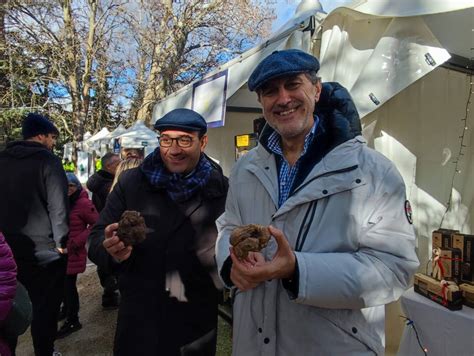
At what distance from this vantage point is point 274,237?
3.71 ft

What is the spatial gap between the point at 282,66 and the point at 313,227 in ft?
2.09

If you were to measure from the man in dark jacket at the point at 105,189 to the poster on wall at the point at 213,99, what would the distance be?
51.2 inches

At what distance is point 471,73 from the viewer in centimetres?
326

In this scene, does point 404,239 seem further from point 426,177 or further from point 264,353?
point 426,177

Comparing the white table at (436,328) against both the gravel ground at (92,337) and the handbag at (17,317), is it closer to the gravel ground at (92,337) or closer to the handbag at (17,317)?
the gravel ground at (92,337)

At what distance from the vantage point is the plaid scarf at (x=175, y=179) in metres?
1.92

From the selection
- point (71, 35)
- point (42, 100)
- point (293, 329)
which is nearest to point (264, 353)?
point (293, 329)

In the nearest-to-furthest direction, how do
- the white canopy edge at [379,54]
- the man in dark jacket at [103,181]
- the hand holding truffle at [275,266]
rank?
1. the hand holding truffle at [275,266]
2. the white canopy edge at [379,54]
3. the man in dark jacket at [103,181]

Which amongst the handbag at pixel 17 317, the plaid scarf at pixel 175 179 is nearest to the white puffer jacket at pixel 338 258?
the plaid scarf at pixel 175 179

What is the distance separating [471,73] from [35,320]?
444cm

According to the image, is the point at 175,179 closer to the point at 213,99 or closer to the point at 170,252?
the point at 170,252

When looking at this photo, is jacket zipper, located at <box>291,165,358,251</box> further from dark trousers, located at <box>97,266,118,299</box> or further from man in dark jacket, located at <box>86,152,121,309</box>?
dark trousers, located at <box>97,266,118,299</box>

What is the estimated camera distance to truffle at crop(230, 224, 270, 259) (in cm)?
114

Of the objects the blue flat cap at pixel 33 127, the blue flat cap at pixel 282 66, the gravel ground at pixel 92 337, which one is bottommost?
the gravel ground at pixel 92 337
